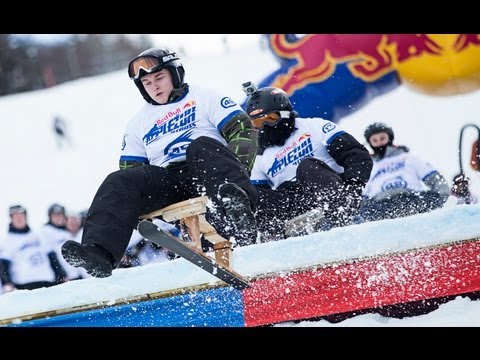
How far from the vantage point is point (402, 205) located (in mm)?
3996

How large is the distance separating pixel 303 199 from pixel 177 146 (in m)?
0.64

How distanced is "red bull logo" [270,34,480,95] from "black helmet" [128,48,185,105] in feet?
2.99

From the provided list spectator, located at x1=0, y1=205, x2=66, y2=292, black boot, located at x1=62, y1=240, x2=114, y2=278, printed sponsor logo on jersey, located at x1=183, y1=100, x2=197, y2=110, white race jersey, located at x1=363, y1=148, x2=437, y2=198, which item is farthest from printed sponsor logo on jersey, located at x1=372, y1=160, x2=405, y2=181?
spectator, located at x1=0, y1=205, x2=66, y2=292

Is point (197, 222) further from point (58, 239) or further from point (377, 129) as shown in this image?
point (377, 129)

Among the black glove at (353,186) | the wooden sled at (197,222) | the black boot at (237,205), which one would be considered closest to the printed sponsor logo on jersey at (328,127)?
the black glove at (353,186)

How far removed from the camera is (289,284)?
3480 mm

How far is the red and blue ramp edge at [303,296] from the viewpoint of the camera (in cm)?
342

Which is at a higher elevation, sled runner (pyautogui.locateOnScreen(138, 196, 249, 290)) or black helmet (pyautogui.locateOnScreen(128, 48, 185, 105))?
black helmet (pyautogui.locateOnScreen(128, 48, 185, 105))

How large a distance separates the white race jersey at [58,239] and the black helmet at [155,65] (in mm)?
1014

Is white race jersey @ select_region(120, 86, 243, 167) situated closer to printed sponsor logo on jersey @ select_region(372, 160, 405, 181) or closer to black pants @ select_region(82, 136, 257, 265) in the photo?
black pants @ select_region(82, 136, 257, 265)

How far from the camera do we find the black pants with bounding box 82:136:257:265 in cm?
312

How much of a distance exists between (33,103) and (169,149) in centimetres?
114
